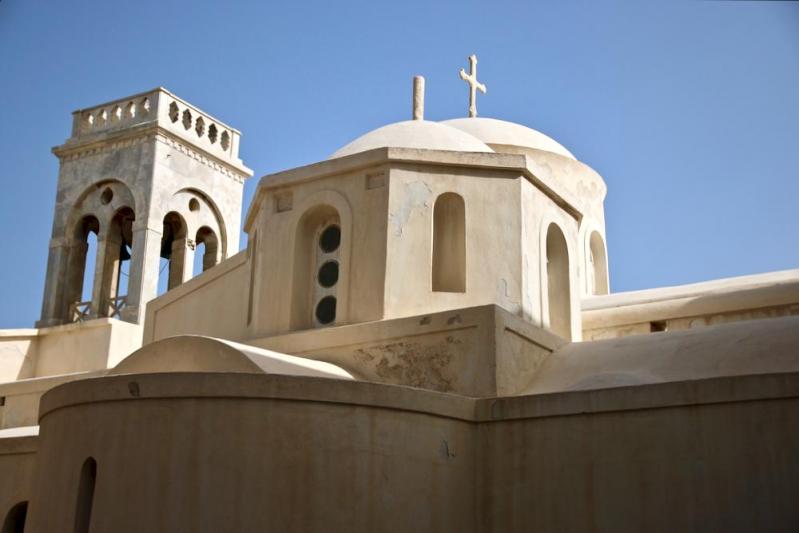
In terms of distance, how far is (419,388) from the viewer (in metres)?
9.90

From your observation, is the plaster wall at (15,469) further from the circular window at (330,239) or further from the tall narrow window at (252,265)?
the circular window at (330,239)

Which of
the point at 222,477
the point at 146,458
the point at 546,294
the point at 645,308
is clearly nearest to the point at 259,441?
the point at 222,477

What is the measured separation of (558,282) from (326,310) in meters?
2.99

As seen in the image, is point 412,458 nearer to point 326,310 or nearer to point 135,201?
point 326,310

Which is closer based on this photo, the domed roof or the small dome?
the small dome

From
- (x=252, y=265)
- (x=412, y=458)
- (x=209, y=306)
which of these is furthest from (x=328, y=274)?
(x=412, y=458)

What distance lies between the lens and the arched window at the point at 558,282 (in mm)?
12789

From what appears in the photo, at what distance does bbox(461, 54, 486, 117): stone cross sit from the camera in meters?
18.0

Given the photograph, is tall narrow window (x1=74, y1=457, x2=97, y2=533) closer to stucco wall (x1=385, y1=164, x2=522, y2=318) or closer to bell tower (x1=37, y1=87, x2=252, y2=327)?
stucco wall (x1=385, y1=164, x2=522, y2=318)

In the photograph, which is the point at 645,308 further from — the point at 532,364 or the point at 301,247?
the point at 301,247

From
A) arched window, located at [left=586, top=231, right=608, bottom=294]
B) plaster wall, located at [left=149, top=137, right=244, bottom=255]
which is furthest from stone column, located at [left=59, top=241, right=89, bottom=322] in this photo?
arched window, located at [left=586, top=231, right=608, bottom=294]

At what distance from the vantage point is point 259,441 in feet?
28.6

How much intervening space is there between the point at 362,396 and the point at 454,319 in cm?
192

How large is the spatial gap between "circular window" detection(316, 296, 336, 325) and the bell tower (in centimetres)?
1281
